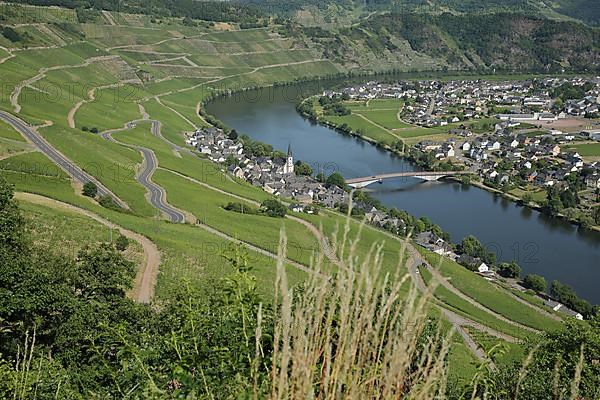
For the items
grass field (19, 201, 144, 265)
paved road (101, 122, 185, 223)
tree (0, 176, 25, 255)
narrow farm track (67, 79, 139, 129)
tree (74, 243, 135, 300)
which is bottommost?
paved road (101, 122, 185, 223)

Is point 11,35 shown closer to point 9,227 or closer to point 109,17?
point 109,17

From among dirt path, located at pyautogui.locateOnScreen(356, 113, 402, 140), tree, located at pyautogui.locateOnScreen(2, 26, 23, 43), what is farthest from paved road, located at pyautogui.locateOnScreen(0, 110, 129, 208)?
dirt path, located at pyautogui.locateOnScreen(356, 113, 402, 140)

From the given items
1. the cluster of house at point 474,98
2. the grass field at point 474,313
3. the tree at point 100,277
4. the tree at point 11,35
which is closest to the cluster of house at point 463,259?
the grass field at point 474,313

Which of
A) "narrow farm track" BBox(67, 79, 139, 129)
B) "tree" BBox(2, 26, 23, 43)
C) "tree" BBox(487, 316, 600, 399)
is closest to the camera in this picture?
"tree" BBox(487, 316, 600, 399)

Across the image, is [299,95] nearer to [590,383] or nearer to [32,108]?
[32,108]

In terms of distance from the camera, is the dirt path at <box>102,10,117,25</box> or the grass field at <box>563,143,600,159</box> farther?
the dirt path at <box>102,10,117,25</box>

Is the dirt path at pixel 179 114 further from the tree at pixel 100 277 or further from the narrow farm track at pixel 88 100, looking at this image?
the tree at pixel 100 277

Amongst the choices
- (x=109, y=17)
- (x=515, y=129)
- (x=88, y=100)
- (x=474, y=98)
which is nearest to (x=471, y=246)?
(x=88, y=100)

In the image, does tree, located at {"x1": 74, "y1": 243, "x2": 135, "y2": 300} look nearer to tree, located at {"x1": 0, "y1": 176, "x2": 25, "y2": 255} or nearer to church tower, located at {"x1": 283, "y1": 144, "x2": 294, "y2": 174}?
tree, located at {"x1": 0, "y1": 176, "x2": 25, "y2": 255}
